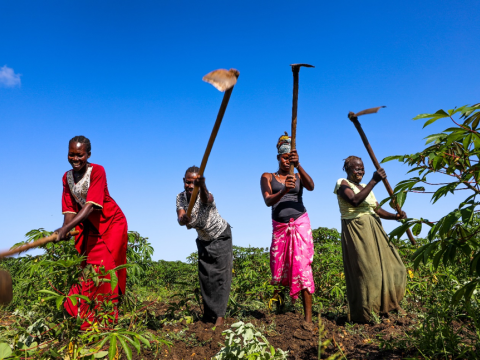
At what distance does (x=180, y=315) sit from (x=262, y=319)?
0.96 m

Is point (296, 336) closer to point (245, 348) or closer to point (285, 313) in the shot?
point (285, 313)

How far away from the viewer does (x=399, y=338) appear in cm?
318

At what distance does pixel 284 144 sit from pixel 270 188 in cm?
52

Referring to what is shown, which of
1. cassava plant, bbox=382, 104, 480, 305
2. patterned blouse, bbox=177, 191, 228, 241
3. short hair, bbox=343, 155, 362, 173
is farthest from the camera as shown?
short hair, bbox=343, 155, 362, 173

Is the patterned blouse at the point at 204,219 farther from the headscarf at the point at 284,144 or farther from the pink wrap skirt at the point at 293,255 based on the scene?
the headscarf at the point at 284,144

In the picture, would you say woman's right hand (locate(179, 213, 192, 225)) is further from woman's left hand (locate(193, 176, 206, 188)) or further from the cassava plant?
the cassava plant

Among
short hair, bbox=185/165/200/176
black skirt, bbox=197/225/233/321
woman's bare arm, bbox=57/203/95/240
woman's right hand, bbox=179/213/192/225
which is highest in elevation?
short hair, bbox=185/165/200/176

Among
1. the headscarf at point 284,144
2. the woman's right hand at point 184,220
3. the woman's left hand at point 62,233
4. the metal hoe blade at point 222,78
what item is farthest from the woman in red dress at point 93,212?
the headscarf at point 284,144

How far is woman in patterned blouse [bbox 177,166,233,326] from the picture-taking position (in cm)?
404

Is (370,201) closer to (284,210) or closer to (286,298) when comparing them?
(284,210)

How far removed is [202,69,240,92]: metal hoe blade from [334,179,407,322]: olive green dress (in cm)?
209

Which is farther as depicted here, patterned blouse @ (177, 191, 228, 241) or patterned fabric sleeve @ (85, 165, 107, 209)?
patterned blouse @ (177, 191, 228, 241)


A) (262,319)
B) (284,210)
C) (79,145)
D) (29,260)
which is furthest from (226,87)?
(29,260)

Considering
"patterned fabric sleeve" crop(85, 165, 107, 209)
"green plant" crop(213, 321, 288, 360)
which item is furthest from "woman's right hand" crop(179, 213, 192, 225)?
"green plant" crop(213, 321, 288, 360)
